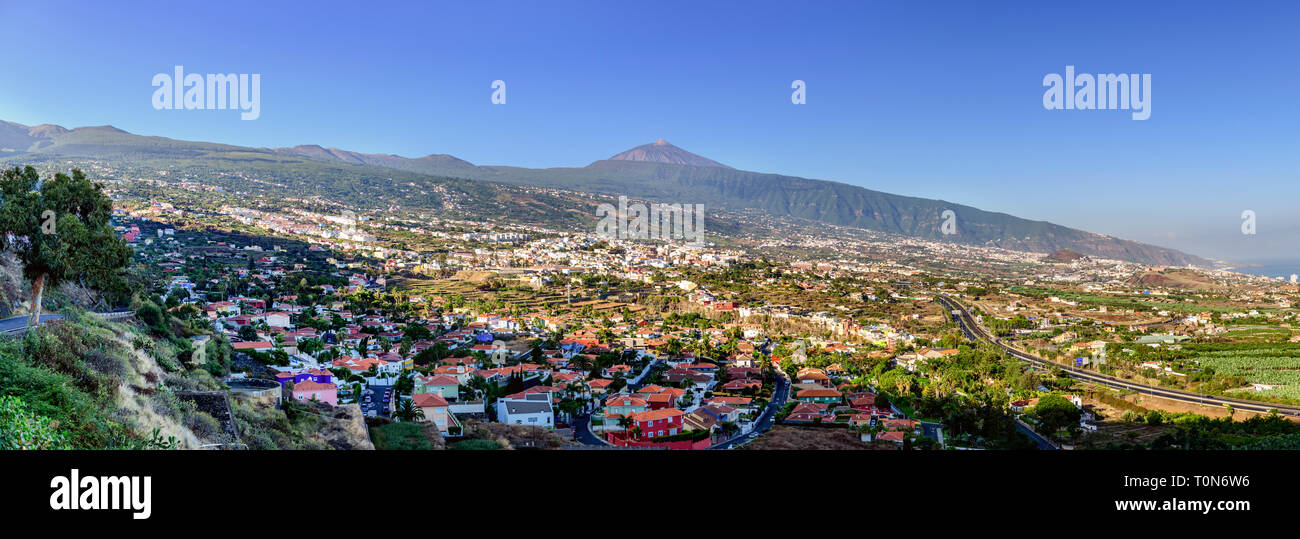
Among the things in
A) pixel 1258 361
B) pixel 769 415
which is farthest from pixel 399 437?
pixel 1258 361

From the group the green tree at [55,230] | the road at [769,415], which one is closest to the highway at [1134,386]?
the road at [769,415]

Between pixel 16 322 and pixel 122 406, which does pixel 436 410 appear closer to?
pixel 16 322

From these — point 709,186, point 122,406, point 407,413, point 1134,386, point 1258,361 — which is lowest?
point 1134,386

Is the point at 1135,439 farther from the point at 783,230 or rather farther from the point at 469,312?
the point at 783,230

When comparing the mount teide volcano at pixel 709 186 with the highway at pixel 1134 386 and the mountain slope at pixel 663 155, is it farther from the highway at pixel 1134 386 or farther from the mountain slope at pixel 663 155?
the highway at pixel 1134 386

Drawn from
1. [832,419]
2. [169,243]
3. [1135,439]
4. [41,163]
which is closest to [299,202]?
[41,163]

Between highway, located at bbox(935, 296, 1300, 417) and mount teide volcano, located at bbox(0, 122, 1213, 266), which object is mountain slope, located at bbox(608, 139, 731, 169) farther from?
highway, located at bbox(935, 296, 1300, 417)
